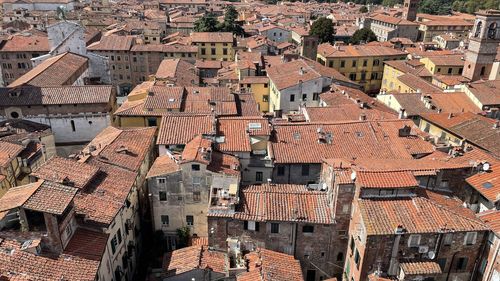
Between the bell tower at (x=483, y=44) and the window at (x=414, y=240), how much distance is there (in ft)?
165

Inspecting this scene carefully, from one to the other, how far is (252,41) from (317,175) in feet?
184

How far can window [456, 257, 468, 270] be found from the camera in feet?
93.7

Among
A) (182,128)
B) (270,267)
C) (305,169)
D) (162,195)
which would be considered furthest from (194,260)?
(305,169)

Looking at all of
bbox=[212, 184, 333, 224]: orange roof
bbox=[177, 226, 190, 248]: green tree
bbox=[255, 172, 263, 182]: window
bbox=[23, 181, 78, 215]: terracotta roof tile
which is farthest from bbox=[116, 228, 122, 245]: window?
bbox=[255, 172, 263, 182]: window

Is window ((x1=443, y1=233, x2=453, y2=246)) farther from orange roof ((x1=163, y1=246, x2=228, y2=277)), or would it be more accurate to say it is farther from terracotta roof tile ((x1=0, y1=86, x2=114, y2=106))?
terracotta roof tile ((x1=0, y1=86, x2=114, y2=106))

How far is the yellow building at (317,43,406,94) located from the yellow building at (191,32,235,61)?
19.0 m

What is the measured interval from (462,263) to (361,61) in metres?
57.1

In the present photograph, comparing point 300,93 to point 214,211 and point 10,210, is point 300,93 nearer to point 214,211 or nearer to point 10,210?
point 214,211

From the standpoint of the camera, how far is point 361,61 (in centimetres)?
7988

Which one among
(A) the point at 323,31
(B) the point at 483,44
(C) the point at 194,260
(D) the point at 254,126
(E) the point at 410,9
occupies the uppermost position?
(E) the point at 410,9

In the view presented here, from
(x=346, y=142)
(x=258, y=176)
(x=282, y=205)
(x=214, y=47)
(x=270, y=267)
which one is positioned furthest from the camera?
(x=214, y=47)

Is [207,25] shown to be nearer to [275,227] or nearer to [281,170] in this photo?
[281,170]

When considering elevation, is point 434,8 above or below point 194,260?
above

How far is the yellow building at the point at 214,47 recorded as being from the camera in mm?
84500
